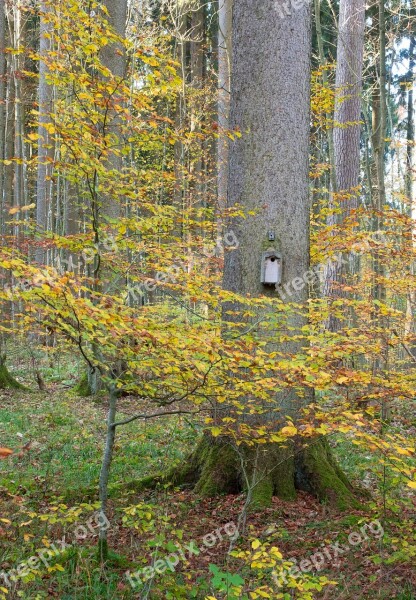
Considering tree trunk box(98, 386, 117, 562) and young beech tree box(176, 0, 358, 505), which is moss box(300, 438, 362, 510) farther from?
tree trunk box(98, 386, 117, 562)

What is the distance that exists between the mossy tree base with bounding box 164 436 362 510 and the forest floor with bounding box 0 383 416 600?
116 millimetres

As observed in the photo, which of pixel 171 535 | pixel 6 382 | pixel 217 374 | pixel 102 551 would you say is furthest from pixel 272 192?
pixel 6 382

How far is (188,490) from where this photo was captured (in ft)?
15.8

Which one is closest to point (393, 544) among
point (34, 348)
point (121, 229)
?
point (121, 229)

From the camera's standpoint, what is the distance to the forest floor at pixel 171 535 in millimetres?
3275

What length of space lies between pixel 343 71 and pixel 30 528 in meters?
9.79

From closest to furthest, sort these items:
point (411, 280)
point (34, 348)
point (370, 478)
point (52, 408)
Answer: point (370, 478)
point (411, 280)
point (52, 408)
point (34, 348)

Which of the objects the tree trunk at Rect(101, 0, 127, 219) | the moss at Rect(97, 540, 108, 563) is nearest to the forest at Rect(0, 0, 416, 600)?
the moss at Rect(97, 540, 108, 563)

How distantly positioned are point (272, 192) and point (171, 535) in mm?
3076

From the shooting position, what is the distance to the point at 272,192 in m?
4.59

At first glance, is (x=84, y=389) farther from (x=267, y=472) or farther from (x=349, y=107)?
(x=349, y=107)

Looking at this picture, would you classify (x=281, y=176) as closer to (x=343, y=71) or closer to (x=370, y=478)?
(x=370, y=478)

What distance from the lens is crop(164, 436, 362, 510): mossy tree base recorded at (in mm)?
4496

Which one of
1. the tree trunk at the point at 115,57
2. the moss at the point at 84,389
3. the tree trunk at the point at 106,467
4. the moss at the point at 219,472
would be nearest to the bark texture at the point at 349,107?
the tree trunk at the point at 115,57
